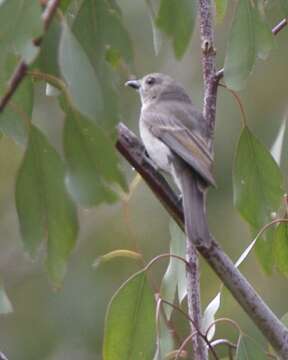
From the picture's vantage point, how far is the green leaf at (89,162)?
9.07 feet

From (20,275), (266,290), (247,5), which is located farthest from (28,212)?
(20,275)

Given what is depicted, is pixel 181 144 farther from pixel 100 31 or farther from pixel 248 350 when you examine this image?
pixel 100 31

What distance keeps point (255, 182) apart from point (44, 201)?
3.39 ft

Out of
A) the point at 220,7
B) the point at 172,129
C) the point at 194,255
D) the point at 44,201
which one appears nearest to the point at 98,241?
the point at 172,129

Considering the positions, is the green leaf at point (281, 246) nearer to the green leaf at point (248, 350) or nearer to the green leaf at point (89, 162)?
the green leaf at point (248, 350)

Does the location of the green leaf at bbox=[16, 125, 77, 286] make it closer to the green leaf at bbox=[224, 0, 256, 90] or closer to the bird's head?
the green leaf at bbox=[224, 0, 256, 90]

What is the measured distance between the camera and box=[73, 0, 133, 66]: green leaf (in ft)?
10.7

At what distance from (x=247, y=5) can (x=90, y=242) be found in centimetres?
631

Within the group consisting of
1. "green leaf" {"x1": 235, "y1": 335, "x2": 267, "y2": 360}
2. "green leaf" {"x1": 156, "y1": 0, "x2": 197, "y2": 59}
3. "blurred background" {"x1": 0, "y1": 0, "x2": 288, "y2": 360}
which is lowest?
"blurred background" {"x1": 0, "y1": 0, "x2": 288, "y2": 360}

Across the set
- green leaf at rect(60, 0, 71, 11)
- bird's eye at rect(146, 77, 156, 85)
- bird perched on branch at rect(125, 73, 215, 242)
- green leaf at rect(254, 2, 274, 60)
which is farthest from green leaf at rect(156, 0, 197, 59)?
bird's eye at rect(146, 77, 156, 85)

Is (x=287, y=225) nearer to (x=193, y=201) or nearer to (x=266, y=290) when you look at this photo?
(x=193, y=201)

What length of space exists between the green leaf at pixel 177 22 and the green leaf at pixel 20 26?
440 millimetres

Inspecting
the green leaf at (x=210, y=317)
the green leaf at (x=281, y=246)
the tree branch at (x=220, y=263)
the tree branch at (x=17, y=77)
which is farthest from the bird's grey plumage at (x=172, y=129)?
the tree branch at (x=17, y=77)

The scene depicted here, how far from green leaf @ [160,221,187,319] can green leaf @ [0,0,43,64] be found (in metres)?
1.21
